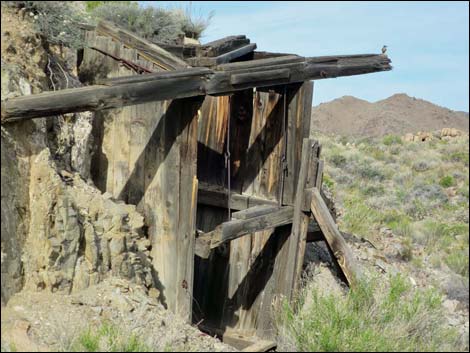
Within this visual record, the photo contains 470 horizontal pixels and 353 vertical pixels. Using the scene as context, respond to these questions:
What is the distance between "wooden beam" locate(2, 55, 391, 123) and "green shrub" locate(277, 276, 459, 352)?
95.6 inches

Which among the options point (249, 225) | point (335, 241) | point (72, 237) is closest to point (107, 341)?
point (72, 237)

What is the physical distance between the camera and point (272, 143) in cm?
927

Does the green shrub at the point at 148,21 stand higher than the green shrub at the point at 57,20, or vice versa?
the green shrub at the point at 148,21

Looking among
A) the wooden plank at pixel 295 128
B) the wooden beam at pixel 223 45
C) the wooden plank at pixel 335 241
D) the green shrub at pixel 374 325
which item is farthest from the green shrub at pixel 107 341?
the wooden beam at pixel 223 45

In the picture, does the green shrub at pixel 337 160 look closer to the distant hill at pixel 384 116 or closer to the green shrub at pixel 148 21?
the green shrub at pixel 148 21

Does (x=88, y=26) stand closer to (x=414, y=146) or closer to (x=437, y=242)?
(x=437, y=242)

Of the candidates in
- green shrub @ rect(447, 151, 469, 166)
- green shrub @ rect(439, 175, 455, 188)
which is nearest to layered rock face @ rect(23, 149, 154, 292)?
green shrub @ rect(439, 175, 455, 188)

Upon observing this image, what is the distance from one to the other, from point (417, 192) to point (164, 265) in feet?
39.6

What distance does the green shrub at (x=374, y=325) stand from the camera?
20.9 feet

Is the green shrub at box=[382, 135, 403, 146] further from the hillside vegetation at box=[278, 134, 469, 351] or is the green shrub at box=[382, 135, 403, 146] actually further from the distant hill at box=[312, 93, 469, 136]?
the distant hill at box=[312, 93, 469, 136]

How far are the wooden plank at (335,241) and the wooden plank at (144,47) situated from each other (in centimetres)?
238

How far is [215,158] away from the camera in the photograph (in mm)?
9594

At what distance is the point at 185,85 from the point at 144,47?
3.87 ft

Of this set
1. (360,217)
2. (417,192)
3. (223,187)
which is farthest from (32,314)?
(417,192)
